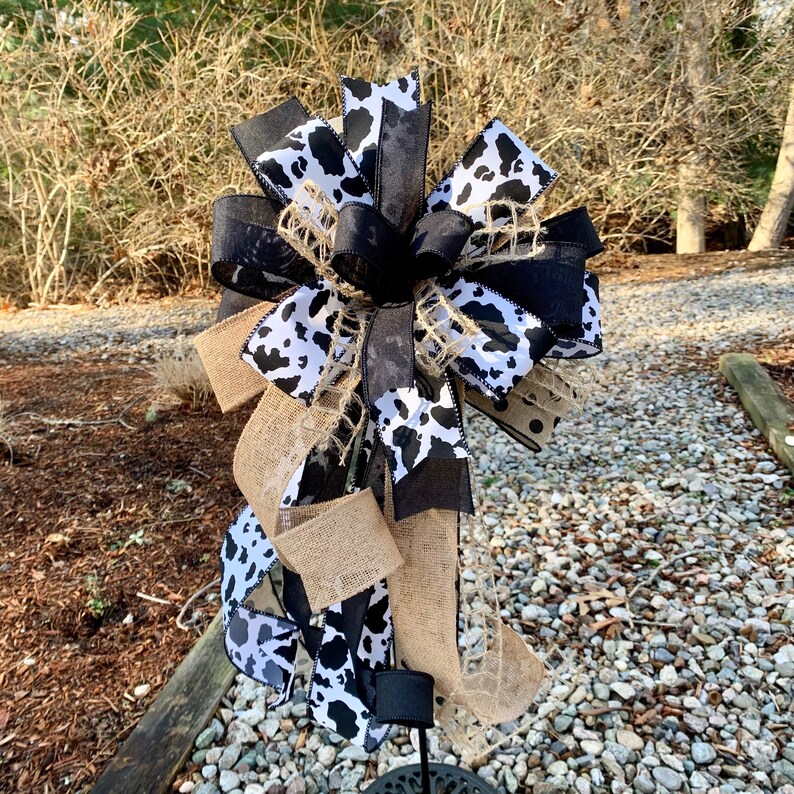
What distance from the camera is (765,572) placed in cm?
238

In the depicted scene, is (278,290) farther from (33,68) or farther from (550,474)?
(33,68)

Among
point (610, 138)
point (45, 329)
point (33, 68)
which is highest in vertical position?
point (33, 68)

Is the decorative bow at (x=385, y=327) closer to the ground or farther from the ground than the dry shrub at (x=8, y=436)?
farther from the ground

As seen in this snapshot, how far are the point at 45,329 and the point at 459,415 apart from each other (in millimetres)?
6052

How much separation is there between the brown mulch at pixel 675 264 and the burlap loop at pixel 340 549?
6805 mm

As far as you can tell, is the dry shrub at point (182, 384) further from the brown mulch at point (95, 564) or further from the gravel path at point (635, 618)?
the gravel path at point (635, 618)

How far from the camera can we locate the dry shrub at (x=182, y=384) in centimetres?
368

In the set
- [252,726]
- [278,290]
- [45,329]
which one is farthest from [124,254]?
[278,290]

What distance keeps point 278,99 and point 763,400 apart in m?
4.77

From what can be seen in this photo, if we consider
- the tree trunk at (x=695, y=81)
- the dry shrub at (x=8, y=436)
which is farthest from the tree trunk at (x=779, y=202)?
the dry shrub at (x=8, y=436)

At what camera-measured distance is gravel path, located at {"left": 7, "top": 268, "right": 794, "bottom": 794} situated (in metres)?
1.71

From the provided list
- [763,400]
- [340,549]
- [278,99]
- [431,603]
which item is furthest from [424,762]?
[278,99]

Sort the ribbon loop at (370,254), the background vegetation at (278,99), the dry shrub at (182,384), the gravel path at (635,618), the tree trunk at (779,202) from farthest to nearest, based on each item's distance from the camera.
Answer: the tree trunk at (779,202)
the background vegetation at (278,99)
the dry shrub at (182,384)
the gravel path at (635,618)
the ribbon loop at (370,254)

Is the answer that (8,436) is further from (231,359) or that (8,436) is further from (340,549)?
(340,549)
